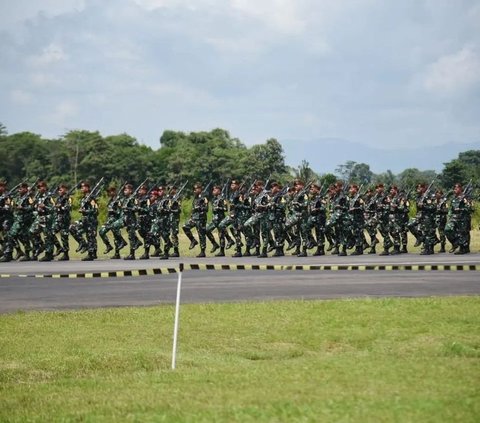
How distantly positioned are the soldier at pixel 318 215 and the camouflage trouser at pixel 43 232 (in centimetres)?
687

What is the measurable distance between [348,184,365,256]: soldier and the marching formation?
3 centimetres

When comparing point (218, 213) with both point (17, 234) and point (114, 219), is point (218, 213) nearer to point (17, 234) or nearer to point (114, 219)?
point (114, 219)

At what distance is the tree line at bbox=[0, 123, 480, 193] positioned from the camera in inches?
2458

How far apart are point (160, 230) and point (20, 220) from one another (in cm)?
362

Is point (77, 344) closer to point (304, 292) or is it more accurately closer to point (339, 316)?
point (339, 316)

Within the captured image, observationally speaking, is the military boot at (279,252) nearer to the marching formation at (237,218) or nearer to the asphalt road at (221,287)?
the marching formation at (237,218)

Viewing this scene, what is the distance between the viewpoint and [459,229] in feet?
79.6

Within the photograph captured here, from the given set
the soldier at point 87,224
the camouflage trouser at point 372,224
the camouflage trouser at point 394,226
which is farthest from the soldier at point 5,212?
the camouflage trouser at point 394,226

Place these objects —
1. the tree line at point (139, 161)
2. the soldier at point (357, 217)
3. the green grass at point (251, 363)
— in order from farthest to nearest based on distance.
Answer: the tree line at point (139, 161) → the soldier at point (357, 217) → the green grass at point (251, 363)

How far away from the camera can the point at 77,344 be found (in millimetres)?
10203

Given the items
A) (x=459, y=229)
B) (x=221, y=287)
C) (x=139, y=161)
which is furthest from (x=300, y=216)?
(x=139, y=161)

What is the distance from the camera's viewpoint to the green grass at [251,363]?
22.2ft

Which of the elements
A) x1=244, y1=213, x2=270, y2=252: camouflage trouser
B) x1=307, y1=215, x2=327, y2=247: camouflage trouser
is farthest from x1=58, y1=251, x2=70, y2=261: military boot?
x1=307, y1=215, x2=327, y2=247: camouflage trouser

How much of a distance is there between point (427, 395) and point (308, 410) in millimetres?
991
